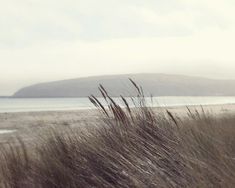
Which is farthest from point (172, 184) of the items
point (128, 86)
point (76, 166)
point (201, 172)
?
point (128, 86)

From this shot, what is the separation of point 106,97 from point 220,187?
188 centimetres

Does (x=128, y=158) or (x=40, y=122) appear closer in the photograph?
(x=128, y=158)

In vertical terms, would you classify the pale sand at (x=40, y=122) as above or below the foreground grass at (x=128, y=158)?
below

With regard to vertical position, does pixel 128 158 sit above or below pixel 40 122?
above

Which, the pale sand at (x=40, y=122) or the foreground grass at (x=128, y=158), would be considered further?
the pale sand at (x=40, y=122)

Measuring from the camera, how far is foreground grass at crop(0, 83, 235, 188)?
2752 millimetres

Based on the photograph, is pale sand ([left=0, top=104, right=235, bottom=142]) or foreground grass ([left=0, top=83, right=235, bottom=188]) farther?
pale sand ([left=0, top=104, right=235, bottom=142])

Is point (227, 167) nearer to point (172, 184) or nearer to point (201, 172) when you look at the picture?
point (201, 172)

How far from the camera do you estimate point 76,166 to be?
3.43 metres

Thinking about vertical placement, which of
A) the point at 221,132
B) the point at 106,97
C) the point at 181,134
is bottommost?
the point at 221,132

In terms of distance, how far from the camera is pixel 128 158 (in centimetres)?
308

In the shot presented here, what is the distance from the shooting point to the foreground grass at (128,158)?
275cm

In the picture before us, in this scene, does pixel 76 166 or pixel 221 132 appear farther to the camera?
pixel 221 132

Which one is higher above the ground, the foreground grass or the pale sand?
the foreground grass
